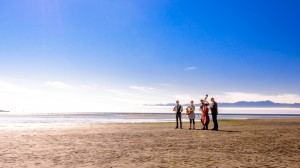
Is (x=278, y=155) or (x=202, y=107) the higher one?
(x=202, y=107)

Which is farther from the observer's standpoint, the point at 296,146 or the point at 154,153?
the point at 296,146

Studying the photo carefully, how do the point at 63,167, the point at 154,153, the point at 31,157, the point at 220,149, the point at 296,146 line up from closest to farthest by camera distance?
the point at 63,167 → the point at 31,157 → the point at 154,153 → the point at 220,149 → the point at 296,146

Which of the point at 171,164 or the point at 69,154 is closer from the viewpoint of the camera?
the point at 171,164

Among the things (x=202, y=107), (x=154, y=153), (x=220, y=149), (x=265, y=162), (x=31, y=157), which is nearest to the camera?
(x=265, y=162)

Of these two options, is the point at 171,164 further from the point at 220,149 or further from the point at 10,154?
the point at 10,154

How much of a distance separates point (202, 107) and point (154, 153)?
1790cm

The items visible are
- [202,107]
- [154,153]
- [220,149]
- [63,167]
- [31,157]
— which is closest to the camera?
[63,167]

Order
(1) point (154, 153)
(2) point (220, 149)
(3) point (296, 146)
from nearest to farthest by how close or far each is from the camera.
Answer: (1) point (154, 153) < (2) point (220, 149) < (3) point (296, 146)

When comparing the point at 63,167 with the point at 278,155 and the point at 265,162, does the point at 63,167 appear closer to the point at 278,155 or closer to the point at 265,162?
the point at 265,162

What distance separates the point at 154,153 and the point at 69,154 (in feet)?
10.8

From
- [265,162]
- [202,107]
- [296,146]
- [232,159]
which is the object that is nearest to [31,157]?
[232,159]

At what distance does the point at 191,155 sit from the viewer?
1404cm

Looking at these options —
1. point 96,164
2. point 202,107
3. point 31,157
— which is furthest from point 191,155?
point 202,107

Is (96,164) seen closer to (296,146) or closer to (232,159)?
(232,159)
